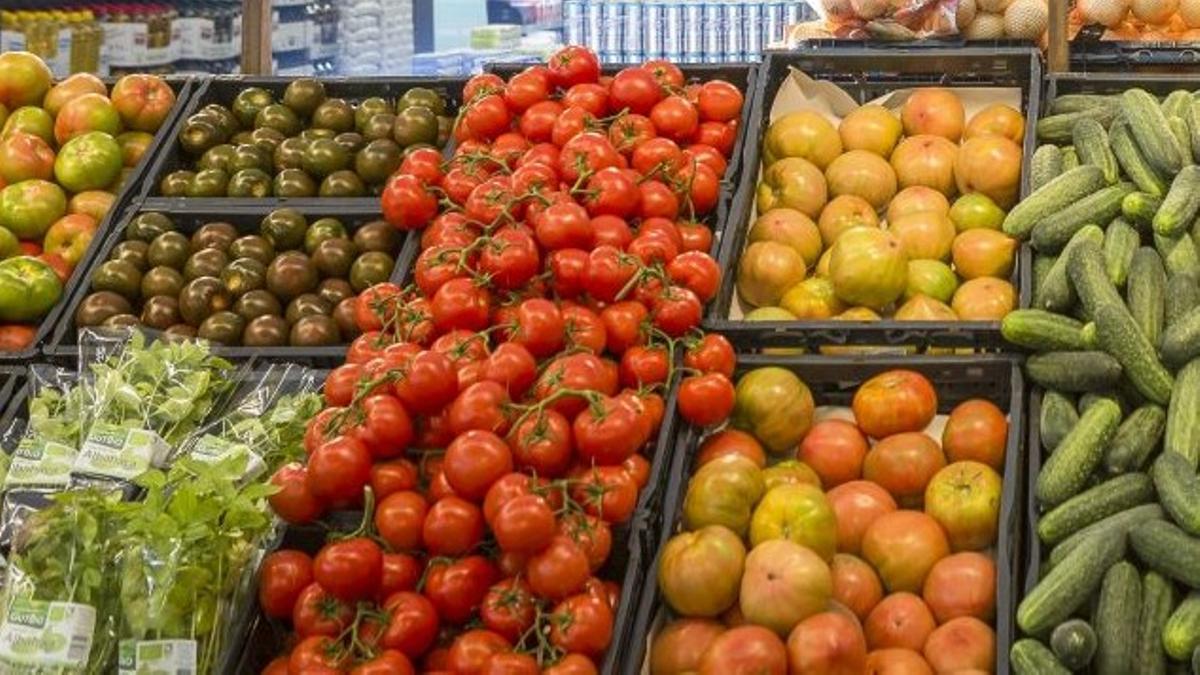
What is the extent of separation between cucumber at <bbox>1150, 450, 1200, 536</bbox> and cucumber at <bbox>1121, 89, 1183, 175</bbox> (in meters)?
0.89

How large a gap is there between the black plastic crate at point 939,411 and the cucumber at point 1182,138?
2.26 ft

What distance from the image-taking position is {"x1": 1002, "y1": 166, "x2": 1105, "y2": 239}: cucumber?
3232 mm

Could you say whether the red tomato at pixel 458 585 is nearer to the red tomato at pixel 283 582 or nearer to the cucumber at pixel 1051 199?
the red tomato at pixel 283 582

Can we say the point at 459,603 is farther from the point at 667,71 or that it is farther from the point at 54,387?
the point at 667,71

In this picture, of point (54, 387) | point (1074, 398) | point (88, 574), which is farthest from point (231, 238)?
point (1074, 398)

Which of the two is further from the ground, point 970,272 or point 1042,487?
point 970,272

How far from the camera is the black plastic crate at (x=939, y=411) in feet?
8.15

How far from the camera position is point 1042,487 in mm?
2639

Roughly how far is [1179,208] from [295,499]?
6.04 ft

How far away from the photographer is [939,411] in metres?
3.04

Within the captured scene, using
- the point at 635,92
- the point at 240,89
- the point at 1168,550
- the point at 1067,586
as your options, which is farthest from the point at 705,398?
the point at 240,89

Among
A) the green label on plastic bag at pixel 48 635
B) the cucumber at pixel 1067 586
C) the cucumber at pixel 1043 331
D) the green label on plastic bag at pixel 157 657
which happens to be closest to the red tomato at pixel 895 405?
the cucumber at pixel 1043 331

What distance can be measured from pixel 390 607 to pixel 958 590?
0.95 metres

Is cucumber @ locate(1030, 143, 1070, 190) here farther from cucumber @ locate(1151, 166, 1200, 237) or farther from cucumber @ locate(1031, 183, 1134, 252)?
cucumber @ locate(1151, 166, 1200, 237)
